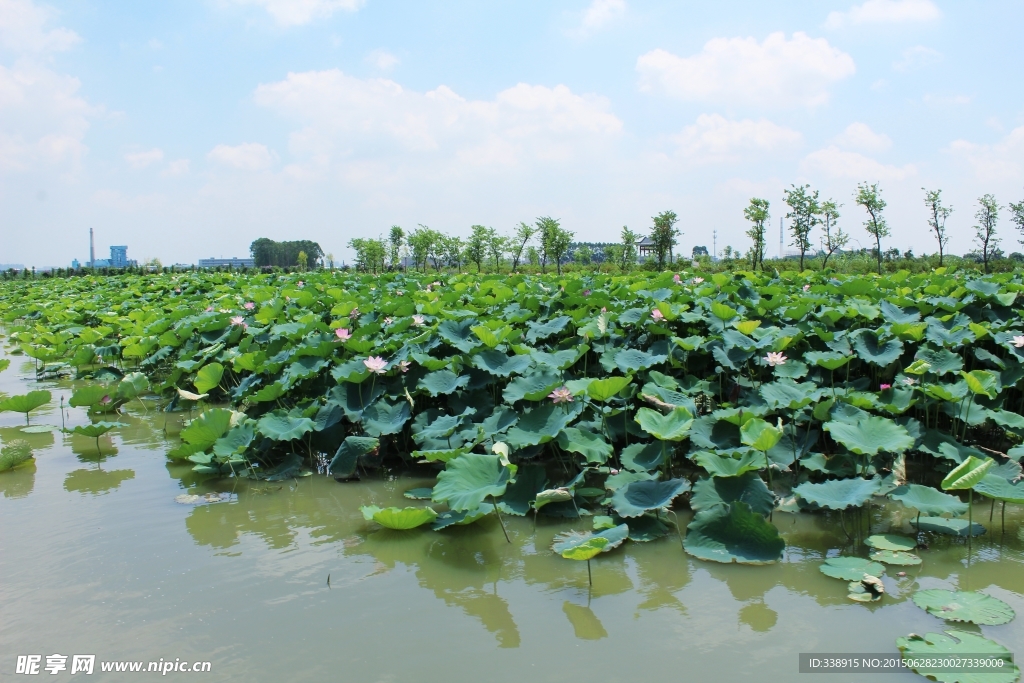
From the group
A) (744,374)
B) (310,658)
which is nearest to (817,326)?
(744,374)

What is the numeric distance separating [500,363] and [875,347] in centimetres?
231

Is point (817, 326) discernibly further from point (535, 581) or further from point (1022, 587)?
point (535, 581)

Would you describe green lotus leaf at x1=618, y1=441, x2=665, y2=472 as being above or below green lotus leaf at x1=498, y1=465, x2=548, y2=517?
above

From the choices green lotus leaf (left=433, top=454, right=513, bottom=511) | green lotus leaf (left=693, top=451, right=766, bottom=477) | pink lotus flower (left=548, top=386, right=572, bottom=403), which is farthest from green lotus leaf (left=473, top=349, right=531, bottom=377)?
green lotus leaf (left=693, top=451, right=766, bottom=477)

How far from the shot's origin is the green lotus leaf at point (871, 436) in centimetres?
276

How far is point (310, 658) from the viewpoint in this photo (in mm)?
2037

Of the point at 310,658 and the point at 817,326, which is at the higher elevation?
the point at 817,326

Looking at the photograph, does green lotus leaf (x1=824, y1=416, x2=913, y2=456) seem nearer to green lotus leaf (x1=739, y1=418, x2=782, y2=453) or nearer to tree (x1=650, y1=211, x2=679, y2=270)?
green lotus leaf (x1=739, y1=418, x2=782, y2=453)

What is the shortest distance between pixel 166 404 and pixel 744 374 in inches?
202

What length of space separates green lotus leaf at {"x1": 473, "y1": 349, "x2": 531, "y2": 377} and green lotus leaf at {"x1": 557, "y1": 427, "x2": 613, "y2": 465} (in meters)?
0.61

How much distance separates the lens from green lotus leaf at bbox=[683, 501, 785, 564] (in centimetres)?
251

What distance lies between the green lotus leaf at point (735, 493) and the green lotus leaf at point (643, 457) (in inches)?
11.9

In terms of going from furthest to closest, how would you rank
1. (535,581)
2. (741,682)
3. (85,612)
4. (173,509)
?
(173,509), (535,581), (85,612), (741,682)

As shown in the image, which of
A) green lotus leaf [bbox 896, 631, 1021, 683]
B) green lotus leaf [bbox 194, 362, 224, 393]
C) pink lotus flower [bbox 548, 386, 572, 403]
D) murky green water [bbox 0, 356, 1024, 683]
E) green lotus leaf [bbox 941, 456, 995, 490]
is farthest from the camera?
green lotus leaf [bbox 194, 362, 224, 393]
